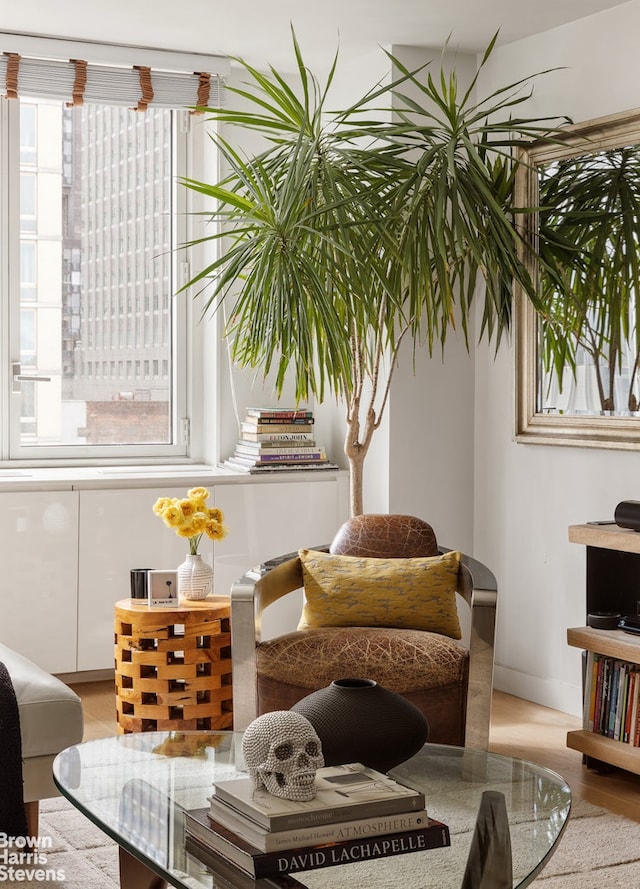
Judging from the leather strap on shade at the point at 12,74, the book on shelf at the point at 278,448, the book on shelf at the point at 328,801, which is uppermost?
the leather strap on shade at the point at 12,74

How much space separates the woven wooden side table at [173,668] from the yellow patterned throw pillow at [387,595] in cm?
35

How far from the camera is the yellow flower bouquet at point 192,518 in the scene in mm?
3816

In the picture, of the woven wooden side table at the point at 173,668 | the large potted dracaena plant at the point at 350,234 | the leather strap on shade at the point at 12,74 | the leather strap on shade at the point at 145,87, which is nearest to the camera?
the woven wooden side table at the point at 173,668

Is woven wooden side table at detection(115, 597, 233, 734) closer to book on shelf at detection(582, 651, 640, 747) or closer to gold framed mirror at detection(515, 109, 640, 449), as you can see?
A: book on shelf at detection(582, 651, 640, 747)

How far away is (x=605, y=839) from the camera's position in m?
2.94

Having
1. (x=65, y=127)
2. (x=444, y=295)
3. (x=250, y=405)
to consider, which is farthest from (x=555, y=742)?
(x=65, y=127)

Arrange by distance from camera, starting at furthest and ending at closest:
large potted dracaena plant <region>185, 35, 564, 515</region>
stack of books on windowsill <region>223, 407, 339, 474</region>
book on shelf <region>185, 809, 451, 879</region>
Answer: stack of books on windowsill <region>223, 407, 339, 474</region> < large potted dracaena plant <region>185, 35, 564, 515</region> < book on shelf <region>185, 809, 451, 879</region>

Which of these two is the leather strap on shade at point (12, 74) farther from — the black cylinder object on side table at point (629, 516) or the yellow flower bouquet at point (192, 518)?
the black cylinder object on side table at point (629, 516)

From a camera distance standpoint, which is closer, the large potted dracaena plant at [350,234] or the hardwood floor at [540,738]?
the hardwood floor at [540,738]

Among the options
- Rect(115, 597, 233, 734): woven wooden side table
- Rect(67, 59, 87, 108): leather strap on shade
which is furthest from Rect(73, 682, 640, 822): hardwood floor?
Rect(67, 59, 87, 108): leather strap on shade

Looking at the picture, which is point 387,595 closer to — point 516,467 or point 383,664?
point 383,664

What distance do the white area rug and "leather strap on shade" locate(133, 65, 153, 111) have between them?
2881mm

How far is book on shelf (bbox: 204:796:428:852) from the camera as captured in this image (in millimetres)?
1787

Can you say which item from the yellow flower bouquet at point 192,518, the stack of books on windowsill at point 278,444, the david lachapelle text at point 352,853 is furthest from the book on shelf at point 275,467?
the david lachapelle text at point 352,853
